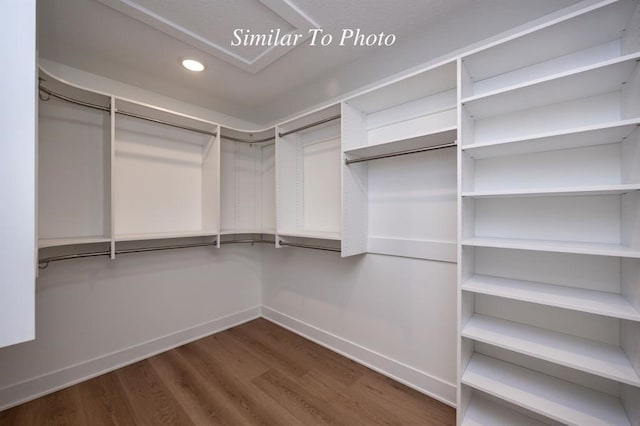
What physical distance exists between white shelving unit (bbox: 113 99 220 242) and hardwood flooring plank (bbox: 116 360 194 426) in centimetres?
111

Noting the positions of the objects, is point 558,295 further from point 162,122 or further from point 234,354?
point 162,122

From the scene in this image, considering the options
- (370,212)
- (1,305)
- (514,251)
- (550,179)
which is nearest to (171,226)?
(370,212)

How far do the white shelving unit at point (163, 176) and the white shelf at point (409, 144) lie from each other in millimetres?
1375

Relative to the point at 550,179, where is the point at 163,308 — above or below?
below

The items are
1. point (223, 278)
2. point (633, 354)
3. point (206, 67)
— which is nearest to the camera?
point (633, 354)

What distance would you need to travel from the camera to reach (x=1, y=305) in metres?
0.53

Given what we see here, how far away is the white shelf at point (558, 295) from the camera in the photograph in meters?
1.12

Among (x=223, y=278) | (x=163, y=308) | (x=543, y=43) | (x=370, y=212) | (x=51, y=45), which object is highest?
(x=51, y=45)

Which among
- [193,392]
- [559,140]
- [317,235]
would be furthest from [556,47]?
[193,392]

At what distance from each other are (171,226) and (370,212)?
1929 mm

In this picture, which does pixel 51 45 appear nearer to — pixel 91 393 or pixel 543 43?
pixel 91 393

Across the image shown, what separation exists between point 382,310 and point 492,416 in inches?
34.8

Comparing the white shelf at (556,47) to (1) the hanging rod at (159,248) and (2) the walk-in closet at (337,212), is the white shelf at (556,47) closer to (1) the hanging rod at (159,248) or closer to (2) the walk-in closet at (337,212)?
(2) the walk-in closet at (337,212)

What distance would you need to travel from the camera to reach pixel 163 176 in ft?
8.27
